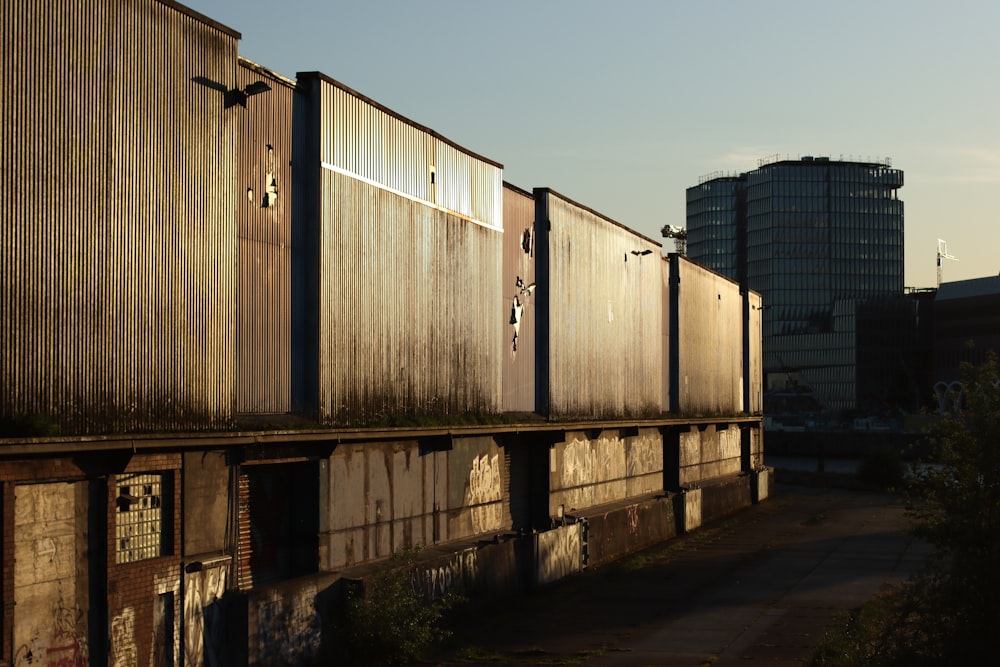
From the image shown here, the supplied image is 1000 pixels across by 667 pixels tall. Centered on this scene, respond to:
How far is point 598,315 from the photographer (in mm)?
33500

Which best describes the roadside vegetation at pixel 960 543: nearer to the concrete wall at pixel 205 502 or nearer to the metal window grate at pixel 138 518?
the concrete wall at pixel 205 502

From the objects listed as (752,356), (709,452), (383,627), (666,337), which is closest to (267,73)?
(383,627)

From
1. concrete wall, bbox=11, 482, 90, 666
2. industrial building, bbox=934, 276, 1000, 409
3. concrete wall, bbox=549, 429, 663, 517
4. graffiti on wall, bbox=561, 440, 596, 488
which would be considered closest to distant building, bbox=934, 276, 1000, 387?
industrial building, bbox=934, 276, 1000, 409

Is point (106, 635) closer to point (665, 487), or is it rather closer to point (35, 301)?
point (35, 301)

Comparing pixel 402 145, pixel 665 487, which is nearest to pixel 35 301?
pixel 402 145

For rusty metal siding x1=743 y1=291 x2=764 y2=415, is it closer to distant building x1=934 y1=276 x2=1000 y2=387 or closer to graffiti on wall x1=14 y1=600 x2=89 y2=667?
graffiti on wall x1=14 y1=600 x2=89 y2=667

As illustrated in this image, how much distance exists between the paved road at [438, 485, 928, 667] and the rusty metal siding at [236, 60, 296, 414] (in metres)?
5.53

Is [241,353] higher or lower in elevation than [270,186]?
lower

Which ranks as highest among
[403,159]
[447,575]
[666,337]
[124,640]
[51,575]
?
[403,159]

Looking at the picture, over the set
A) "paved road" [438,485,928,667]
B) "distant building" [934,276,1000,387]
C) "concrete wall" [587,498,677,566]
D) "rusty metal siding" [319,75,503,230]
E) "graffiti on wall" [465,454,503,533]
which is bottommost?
"paved road" [438,485,928,667]

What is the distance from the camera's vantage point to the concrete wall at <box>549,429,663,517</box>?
98.8ft

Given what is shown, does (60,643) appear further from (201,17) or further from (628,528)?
(628,528)

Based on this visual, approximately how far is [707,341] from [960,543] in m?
33.7

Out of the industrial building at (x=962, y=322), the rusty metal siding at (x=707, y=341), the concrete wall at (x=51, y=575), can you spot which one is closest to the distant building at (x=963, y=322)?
the industrial building at (x=962, y=322)
